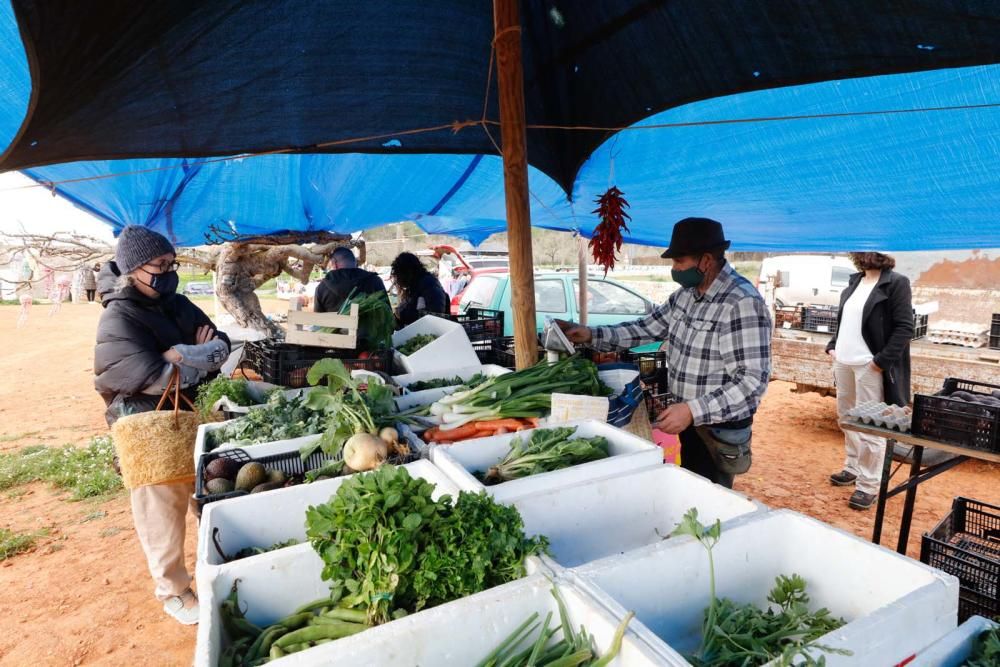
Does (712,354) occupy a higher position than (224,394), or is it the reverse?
(712,354)

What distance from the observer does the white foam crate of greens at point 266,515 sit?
72.7 inches

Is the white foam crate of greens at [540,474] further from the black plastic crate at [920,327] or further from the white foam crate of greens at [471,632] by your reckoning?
the black plastic crate at [920,327]

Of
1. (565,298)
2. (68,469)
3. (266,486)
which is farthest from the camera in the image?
(565,298)

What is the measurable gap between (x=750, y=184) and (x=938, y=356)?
12.5 ft

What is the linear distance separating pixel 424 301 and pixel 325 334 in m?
3.28

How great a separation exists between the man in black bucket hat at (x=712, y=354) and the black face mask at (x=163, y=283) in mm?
3105

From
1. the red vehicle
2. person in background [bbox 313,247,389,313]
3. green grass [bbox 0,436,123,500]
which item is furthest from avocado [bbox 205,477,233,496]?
green grass [bbox 0,436,123,500]

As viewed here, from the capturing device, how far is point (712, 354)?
3170 millimetres

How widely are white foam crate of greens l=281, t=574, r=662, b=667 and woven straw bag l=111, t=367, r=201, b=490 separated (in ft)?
7.41

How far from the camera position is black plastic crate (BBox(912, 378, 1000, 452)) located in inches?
124

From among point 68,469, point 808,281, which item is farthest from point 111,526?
point 808,281

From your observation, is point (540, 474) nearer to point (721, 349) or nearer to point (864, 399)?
point (721, 349)

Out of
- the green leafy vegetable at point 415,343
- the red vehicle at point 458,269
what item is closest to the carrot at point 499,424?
the green leafy vegetable at point 415,343

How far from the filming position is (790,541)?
175 centimetres
